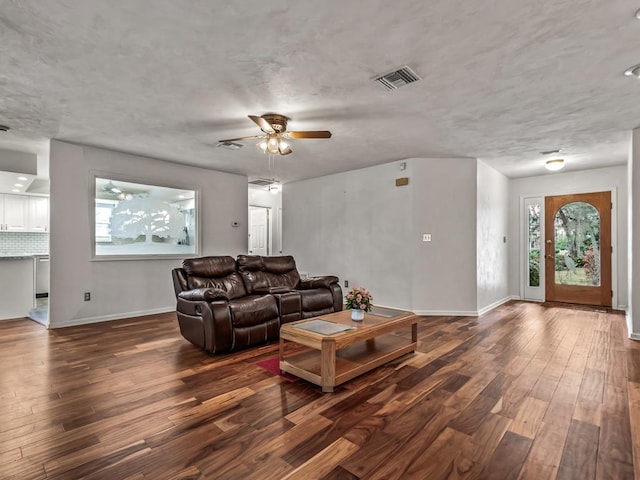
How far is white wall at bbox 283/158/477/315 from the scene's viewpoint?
17.5 feet

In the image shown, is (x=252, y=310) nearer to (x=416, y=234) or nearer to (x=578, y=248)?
(x=416, y=234)

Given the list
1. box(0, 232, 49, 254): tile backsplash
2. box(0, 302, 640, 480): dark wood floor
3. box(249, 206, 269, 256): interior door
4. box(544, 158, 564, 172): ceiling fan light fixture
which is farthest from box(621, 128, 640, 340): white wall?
box(0, 232, 49, 254): tile backsplash

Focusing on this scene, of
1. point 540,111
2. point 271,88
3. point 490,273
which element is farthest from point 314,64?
point 490,273

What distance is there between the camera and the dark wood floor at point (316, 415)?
170cm

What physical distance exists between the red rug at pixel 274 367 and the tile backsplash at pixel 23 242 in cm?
728

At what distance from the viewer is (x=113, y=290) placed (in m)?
5.02

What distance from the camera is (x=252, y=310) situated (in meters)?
3.60

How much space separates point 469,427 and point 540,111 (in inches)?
124

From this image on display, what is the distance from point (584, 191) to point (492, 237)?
6.40 ft

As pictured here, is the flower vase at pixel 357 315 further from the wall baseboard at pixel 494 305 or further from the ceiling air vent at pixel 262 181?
the ceiling air vent at pixel 262 181

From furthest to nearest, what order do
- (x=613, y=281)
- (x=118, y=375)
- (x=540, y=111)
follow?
(x=613, y=281)
(x=540, y=111)
(x=118, y=375)

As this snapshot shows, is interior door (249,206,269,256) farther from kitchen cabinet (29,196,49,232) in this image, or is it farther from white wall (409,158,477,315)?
white wall (409,158,477,315)

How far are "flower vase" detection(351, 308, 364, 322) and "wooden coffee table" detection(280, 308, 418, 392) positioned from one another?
0.04 meters

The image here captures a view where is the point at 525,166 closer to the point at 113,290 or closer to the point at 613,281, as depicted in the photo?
the point at 613,281
